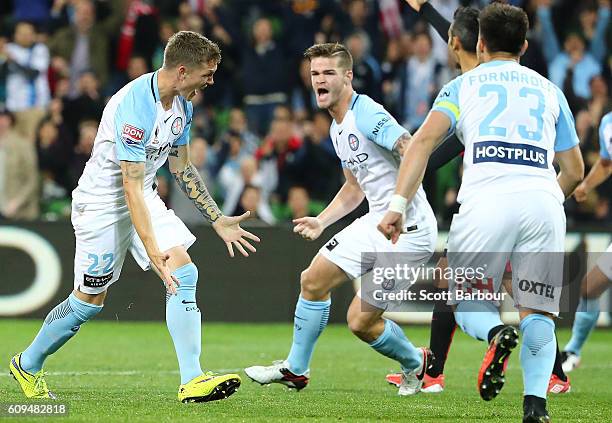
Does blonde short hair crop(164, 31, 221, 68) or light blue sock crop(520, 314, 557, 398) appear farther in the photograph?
blonde short hair crop(164, 31, 221, 68)

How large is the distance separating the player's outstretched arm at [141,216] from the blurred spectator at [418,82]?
31.2 feet

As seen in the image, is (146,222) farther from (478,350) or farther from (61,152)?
(61,152)

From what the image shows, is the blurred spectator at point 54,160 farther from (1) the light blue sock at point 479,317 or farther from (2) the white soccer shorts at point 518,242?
(2) the white soccer shorts at point 518,242

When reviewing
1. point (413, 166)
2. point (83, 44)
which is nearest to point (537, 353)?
point (413, 166)

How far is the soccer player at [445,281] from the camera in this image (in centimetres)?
771

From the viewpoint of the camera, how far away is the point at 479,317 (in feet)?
22.2

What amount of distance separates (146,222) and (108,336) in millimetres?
6214

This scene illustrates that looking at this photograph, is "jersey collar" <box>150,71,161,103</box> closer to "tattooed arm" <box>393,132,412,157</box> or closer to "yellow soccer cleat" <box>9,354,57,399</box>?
"tattooed arm" <box>393,132,412,157</box>

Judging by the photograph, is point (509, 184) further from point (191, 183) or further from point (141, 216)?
point (191, 183)

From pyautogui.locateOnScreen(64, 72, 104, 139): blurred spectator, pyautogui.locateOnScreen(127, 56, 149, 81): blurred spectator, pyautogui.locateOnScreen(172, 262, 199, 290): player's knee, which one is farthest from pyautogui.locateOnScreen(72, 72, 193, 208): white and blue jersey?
pyautogui.locateOnScreen(127, 56, 149, 81): blurred spectator

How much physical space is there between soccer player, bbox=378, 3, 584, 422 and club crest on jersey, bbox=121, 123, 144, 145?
1827 mm

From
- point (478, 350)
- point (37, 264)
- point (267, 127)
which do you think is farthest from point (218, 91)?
point (478, 350)

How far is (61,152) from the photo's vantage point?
16.2m

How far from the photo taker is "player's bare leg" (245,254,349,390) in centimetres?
842
